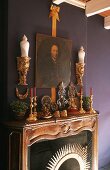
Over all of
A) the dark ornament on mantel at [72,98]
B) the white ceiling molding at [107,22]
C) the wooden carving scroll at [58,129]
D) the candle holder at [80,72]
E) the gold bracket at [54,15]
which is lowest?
the wooden carving scroll at [58,129]

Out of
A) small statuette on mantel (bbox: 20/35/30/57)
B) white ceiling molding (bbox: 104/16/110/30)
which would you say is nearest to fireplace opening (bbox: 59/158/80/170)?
small statuette on mantel (bbox: 20/35/30/57)

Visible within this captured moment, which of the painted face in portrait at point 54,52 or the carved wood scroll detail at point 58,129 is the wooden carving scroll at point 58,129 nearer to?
the carved wood scroll detail at point 58,129

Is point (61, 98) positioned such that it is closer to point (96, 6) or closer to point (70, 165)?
point (70, 165)

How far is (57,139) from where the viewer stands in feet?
9.64

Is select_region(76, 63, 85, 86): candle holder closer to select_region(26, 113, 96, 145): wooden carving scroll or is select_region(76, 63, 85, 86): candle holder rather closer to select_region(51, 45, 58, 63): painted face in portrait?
select_region(51, 45, 58, 63): painted face in portrait

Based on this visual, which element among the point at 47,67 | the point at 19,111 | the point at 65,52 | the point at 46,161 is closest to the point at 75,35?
the point at 65,52

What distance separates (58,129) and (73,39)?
1.31 meters

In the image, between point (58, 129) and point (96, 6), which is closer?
point (58, 129)

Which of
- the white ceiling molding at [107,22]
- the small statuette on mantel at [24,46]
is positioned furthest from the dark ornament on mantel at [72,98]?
the white ceiling molding at [107,22]

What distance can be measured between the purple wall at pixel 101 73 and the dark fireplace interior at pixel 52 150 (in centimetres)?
86

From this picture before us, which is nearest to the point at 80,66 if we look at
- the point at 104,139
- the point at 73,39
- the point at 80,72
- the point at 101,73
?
the point at 80,72

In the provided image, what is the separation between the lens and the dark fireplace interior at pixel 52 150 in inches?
105

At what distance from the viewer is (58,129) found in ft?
→ 9.30

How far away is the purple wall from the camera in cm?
400
